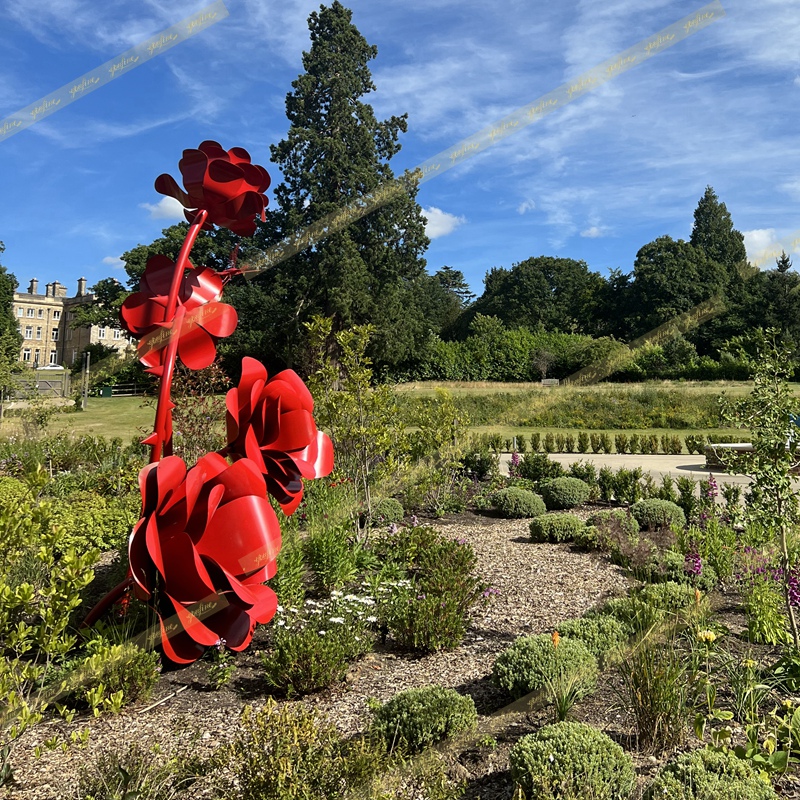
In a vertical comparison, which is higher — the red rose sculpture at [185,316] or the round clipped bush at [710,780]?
the red rose sculpture at [185,316]

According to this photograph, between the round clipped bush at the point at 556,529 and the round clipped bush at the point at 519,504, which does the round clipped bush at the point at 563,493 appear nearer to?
the round clipped bush at the point at 519,504

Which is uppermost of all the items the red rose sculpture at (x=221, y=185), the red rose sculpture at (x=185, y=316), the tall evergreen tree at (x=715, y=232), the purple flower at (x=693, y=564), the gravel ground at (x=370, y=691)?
the tall evergreen tree at (x=715, y=232)

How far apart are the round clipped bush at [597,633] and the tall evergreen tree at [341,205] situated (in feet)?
75.7

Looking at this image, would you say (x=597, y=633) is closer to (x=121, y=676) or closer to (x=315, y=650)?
(x=315, y=650)

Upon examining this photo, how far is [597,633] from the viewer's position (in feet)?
12.1

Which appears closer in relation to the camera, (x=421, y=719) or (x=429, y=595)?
(x=421, y=719)

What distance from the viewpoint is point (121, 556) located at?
16.5ft

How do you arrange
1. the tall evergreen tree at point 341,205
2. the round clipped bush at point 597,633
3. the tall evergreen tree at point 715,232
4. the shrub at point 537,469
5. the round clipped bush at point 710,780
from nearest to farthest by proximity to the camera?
the round clipped bush at point 710,780 < the round clipped bush at point 597,633 < the shrub at point 537,469 < the tall evergreen tree at point 341,205 < the tall evergreen tree at point 715,232

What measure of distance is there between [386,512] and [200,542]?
4.89 meters

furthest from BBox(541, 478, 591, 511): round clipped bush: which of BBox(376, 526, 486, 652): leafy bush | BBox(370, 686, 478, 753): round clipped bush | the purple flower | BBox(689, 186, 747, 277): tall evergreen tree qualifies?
BBox(689, 186, 747, 277): tall evergreen tree

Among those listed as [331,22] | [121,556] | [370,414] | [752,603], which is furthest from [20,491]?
[331,22]

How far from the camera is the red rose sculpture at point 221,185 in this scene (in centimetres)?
316

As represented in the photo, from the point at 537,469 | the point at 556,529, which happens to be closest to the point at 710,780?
the point at 556,529

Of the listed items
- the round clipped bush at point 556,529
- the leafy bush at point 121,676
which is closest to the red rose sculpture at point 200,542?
the leafy bush at point 121,676
